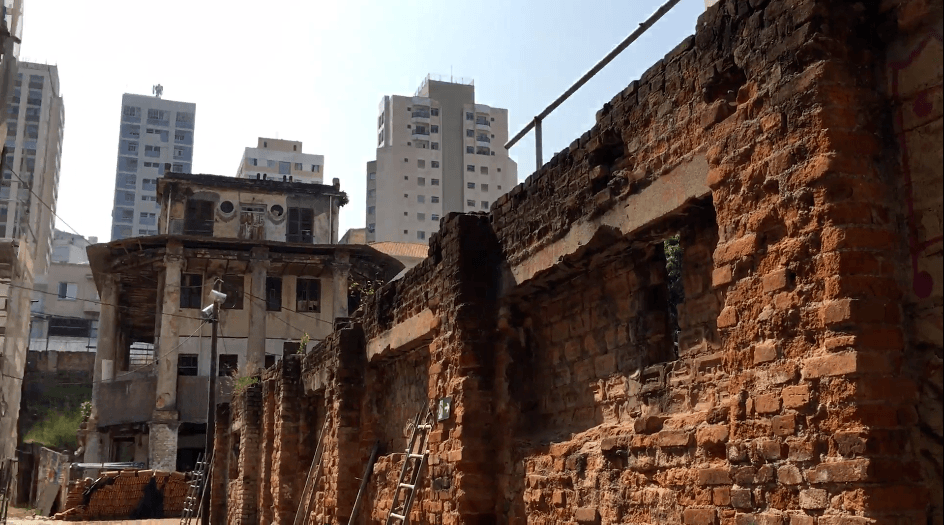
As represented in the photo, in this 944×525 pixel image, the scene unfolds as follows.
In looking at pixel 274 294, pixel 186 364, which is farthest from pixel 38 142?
pixel 186 364

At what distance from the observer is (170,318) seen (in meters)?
32.2

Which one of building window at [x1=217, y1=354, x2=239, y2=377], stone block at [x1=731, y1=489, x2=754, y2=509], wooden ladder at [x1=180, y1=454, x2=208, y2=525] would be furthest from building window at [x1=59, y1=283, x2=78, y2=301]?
stone block at [x1=731, y1=489, x2=754, y2=509]

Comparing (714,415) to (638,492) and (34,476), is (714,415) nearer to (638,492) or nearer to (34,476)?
(638,492)

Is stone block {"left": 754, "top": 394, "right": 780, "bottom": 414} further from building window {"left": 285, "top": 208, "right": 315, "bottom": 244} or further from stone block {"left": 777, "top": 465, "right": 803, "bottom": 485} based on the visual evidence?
building window {"left": 285, "top": 208, "right": 315, "bottom": 244}

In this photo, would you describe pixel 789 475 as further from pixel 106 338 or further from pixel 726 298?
pixel 106 338

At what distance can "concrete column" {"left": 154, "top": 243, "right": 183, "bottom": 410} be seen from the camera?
31656 mm

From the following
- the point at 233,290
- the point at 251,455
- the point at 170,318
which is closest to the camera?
the point at 251,455

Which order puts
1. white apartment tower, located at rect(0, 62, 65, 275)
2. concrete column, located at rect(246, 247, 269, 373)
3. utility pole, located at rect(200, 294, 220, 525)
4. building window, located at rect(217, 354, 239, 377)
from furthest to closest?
white apartment tower, located at rect(0, 62, 65, 275)
concrete column, located at rect(246, 247, 269, 373)
building window, located at rect(217, 354, 239, 377)
utility pole, located at rect(200, 294, 220, 525)

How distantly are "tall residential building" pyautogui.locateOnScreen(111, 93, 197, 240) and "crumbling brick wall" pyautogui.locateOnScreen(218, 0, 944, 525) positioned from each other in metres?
90.0

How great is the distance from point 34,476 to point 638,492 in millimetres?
Answer: 37065

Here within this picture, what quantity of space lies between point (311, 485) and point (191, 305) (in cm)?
2202

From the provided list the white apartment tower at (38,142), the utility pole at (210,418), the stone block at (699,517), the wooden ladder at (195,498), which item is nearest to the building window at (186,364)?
the wooden ladder at (195,498)

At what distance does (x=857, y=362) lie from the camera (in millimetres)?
3518

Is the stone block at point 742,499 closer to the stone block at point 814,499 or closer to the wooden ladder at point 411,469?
the stone block at point 814,499
